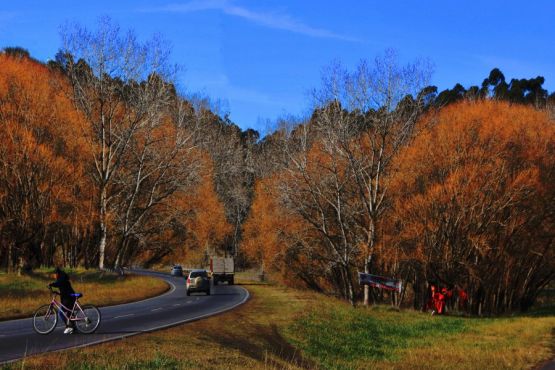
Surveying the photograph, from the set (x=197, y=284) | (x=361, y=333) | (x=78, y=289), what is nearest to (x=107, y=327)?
(x=361, y=333)

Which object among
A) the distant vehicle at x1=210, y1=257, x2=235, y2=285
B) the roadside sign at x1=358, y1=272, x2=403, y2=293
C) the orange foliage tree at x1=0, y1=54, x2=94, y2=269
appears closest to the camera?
the roadside sign at x1=358, y1=272, x2=403, y2=293

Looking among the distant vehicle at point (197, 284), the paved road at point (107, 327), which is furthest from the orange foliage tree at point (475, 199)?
the paved road at point (107, 327)

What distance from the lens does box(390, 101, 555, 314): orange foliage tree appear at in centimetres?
Result: 3788

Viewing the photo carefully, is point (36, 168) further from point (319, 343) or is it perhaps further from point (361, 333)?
point (319, 343)

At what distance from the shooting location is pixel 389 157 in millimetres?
38062

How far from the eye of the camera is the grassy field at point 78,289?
2473 centimetres

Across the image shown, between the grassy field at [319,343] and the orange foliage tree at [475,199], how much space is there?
7.04 m

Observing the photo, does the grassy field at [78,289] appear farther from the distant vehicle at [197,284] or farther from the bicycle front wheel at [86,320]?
the bicycle front wheel at [86,320]

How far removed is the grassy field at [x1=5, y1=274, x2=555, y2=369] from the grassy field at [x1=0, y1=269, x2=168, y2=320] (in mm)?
7646

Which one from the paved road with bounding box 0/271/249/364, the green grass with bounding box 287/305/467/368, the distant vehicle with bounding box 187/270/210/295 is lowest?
the green grass with bounding box 287/305/467/368

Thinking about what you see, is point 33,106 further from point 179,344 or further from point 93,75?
point 179,344

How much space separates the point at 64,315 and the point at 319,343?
29.3 feet

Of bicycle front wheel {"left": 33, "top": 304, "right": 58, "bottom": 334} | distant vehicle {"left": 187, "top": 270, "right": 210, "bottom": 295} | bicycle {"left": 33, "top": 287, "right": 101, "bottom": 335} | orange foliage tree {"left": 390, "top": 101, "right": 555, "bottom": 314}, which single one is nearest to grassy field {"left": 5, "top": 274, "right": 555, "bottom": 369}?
bicycle {"left": 33, "top": 287, "right": 101, "bottom": 335}

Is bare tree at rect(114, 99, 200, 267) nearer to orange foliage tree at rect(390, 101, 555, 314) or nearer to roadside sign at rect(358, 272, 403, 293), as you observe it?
orange foliage tree at rect(390, 101, 555, 314)
